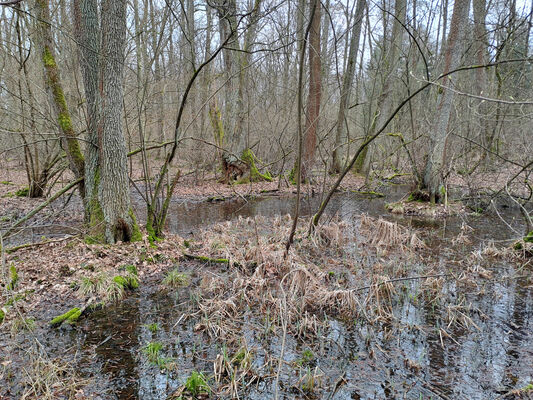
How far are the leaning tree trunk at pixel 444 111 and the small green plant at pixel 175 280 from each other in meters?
8.05

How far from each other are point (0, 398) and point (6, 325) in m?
1.32

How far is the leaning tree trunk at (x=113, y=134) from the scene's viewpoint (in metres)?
5.95

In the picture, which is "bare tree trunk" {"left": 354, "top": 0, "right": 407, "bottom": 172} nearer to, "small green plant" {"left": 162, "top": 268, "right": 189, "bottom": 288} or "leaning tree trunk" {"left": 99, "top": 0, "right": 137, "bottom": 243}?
"leaning tree trunk" {"left": 99, "top": 0, "right": 137, "bottom": 243}

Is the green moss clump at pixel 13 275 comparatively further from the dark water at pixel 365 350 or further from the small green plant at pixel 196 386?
the small green plant at pixel 196 386

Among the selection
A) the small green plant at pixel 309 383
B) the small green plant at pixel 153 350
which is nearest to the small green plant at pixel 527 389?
the small green plant at pixel 309 383

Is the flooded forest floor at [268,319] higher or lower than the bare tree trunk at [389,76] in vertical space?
lower

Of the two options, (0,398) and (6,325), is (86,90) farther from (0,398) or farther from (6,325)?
(0,398)

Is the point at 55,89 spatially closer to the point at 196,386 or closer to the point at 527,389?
the point at 196,386

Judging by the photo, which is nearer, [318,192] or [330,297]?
[330,297]

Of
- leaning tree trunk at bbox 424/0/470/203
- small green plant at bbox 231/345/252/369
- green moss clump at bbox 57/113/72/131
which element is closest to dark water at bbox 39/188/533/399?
small green plant at bbox 231/345/252/369

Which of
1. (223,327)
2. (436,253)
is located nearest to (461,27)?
(436,253)

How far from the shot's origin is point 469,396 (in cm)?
316

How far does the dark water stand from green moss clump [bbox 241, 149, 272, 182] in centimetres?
987

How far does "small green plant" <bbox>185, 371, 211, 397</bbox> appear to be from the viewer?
3225 millimetres
